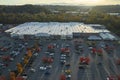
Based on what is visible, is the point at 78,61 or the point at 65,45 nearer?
the point at 78,61

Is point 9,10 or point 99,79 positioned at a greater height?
point 99,79

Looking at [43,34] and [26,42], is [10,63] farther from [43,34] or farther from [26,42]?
[43,34]

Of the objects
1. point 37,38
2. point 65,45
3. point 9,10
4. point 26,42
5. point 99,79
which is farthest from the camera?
point 9,10

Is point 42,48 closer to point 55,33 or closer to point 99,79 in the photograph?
point 55,33

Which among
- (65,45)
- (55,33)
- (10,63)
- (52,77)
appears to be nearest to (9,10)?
(55,33)

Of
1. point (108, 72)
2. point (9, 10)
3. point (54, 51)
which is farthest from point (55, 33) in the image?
point (9, 10)

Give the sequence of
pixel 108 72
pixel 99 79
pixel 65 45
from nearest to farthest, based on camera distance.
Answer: pixel 99 79, pixel 108 72, pixel 65 45
